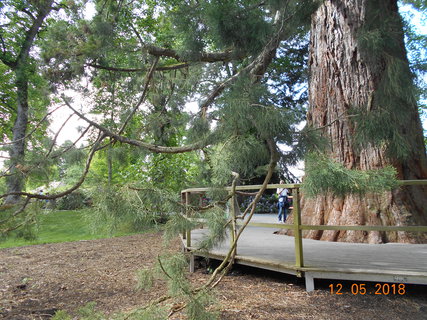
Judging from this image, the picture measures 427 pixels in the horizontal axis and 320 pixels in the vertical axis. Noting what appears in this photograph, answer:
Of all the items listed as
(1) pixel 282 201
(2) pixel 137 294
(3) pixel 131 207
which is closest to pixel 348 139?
(3) pixel 131 207

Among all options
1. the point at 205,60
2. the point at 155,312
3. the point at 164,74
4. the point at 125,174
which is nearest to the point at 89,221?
the point at 155,312

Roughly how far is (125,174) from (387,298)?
8792mm

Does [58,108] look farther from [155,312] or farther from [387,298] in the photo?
[387,298]

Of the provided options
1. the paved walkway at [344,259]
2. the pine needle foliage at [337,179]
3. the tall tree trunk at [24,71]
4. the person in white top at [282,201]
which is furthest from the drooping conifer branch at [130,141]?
the tall tree trunk at [24,71]

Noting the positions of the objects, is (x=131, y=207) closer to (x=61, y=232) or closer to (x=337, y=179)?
(x=337, y=179)

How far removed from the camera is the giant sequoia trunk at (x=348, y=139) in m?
4.82

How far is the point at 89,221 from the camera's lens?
2555 millimetres

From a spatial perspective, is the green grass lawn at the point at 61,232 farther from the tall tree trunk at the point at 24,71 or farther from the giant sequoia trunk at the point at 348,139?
the giant sequoia trunk at the point at 348,139

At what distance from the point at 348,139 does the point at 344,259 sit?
1752 mm

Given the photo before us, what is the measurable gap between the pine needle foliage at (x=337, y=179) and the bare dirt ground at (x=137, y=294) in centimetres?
111

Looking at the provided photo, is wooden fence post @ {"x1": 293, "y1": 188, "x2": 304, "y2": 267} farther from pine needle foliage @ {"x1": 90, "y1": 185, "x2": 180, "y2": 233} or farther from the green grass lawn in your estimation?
the green grass lawn

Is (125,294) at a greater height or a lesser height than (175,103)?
lesser

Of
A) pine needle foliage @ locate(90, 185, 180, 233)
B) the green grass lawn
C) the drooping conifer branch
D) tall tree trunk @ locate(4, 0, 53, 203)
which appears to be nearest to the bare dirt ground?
pine needle foliage @ locate(90, 185, 180, 233)

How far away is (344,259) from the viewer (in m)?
3.80
